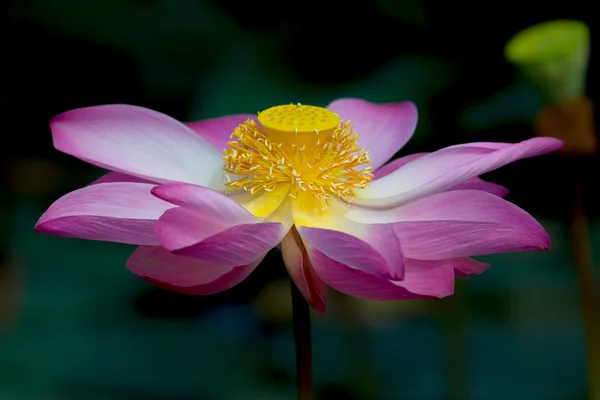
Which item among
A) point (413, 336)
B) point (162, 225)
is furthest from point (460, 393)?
point (162, 225)

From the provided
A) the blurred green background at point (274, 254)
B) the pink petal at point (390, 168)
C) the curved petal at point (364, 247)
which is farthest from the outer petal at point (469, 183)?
the blurred green background at point (274, 254)

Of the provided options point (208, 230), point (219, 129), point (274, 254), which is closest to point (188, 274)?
point (208, 230)

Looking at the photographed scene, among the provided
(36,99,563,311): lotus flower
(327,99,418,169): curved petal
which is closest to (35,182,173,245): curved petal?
(36,99,563,311): lotus flower

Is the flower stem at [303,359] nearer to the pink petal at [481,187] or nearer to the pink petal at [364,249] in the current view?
the pink petal at [364,249]

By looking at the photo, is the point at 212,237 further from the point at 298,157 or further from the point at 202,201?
the point at 298,157

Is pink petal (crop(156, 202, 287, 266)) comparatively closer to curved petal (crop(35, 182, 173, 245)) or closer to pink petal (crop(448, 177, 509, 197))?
curved petal (crop(35, 182, 173, 245))

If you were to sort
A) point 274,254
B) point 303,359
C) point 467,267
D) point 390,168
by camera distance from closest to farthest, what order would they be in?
point 303,359
point 467,267
point 390,168
point 274,254
